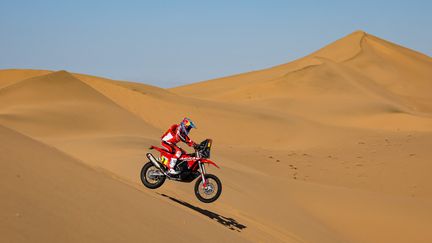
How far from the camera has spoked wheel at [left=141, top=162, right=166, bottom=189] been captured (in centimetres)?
1048

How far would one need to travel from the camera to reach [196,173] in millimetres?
10273

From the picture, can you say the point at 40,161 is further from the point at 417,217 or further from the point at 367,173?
the point at 367,173

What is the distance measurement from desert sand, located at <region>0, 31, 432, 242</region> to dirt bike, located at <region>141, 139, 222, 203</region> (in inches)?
12.0

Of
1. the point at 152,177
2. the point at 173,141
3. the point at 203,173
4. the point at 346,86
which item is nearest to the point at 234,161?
the point at 152,177

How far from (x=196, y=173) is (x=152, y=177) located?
0.76m

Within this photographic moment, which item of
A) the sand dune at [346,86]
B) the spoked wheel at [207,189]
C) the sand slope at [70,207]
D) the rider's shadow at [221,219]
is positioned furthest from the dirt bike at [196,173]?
the sand dune at [346,86]

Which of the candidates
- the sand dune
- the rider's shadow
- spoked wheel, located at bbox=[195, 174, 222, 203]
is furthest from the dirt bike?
the sand dune

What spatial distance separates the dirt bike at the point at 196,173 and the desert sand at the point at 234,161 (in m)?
0.30

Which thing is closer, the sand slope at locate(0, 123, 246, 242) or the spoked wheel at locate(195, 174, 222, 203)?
the sand slope at locate(0, 123, 246, 242)

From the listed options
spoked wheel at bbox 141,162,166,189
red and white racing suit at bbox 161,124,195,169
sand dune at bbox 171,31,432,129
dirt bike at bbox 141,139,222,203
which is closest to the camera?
dirt bike at bbox 141,139,222,203

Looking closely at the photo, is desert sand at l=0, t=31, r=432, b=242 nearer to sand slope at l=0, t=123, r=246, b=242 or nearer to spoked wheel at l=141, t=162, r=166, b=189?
sand slope at l=0, t=123, r=246, b=242

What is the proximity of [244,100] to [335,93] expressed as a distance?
6.16 metres

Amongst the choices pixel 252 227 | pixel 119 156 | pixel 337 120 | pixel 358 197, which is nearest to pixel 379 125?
pixel 337 120

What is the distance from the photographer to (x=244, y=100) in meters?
44.0
